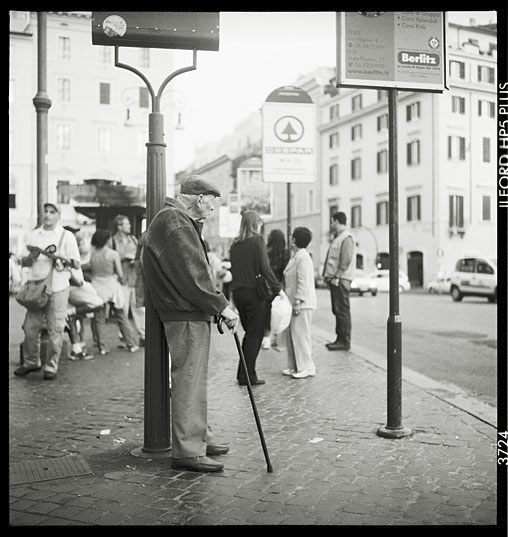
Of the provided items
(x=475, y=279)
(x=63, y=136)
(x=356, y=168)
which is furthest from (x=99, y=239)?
(x=356, y=168)

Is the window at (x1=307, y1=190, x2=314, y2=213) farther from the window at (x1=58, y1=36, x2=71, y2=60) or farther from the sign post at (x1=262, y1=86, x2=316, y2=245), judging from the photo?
the sign post at (x1=262, y1=86, x2=316, y2=245)

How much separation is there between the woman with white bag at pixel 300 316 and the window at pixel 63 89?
2469 centimetres

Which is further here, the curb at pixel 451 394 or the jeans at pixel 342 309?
the jeans at pixel 342 309

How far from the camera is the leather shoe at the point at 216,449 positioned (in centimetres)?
460

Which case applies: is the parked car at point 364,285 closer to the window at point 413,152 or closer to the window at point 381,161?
the window at point 413,152

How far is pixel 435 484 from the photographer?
3.97m

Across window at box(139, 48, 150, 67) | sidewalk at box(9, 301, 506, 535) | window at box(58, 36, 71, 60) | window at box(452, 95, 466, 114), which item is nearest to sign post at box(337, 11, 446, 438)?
sidewalk at box(9, 301, 506, 535)

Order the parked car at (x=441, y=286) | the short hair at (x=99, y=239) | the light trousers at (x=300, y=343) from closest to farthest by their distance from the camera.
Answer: the light trousers at (x=300, y=343) < the short hair at (x=99, y=239) < the parked car at (x=441, y=286)

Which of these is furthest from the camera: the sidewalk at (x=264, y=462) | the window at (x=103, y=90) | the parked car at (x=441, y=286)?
the parked car at (x=441, y=286)

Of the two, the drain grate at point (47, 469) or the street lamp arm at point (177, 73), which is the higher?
the street lamp arm at point (177, 73)

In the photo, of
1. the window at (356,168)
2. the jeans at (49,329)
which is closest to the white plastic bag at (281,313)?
the jeans at (49,329)

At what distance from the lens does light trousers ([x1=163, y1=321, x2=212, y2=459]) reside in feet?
14.1
